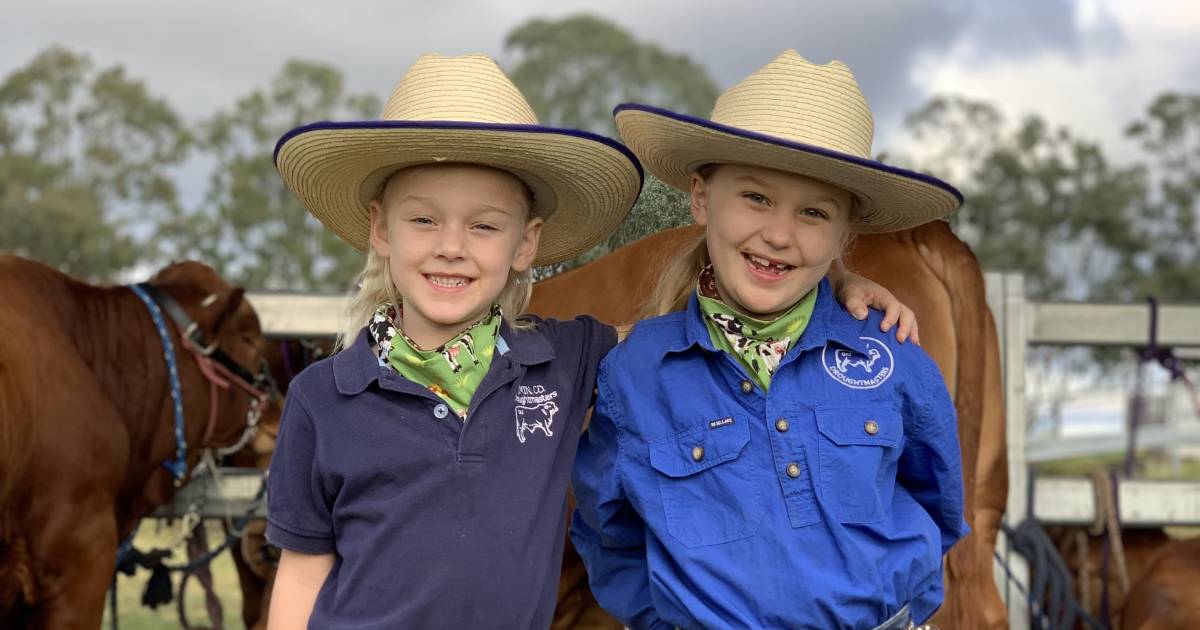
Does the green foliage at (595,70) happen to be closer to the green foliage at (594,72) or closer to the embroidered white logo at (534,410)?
the green foliage at (594,72)

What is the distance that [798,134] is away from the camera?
1.97 metres

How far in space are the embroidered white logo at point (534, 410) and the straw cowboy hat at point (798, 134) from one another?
516mm

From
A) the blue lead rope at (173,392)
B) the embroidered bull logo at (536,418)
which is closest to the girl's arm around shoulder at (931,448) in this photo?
the embroidered bull logo at (536,418)

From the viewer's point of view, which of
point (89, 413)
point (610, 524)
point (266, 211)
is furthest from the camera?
point (266, 211)

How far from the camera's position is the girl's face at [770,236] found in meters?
1.98

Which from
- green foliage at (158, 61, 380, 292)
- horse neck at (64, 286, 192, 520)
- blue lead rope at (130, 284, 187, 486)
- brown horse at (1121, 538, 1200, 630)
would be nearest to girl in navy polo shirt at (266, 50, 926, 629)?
horse neck at (64, 286, 192, 520)

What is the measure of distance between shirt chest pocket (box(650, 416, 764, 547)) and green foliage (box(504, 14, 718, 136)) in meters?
29.1

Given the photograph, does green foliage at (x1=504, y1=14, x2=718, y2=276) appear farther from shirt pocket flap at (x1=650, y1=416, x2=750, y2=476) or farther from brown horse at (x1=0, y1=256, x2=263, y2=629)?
shirt pocket flap at (x1=650, y1=416, x2=750, y2=476)

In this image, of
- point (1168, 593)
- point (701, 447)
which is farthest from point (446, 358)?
point (1168, 593)

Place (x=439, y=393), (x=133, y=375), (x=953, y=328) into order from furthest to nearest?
(x=133, y=375)
(x=953, y=328)
(x=439, y=393)

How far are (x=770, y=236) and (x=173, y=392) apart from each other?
8.51 ft

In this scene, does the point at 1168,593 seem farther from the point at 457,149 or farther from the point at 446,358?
the point at 457,149

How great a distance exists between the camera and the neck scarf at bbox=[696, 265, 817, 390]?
2.02m

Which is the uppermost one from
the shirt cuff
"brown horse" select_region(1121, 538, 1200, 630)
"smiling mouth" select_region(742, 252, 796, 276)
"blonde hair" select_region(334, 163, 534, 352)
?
"smiling mouth" select_region(742, 252, 796, 276)
